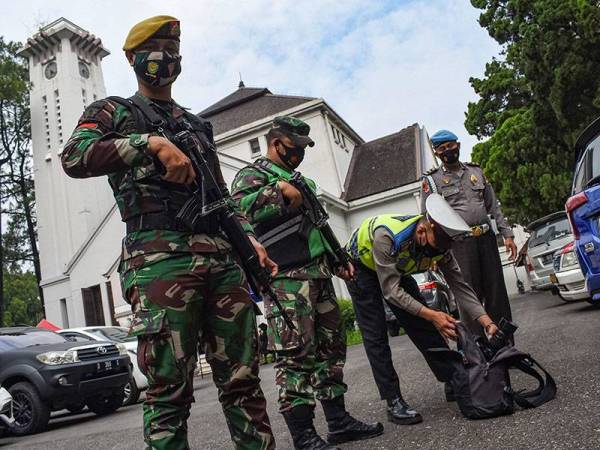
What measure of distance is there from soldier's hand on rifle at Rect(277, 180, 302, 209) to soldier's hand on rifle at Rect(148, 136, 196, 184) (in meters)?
1.26

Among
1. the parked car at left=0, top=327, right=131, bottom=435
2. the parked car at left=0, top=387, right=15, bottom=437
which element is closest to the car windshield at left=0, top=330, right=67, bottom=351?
the parked car at left=0, top=327, right=131, bottom=435

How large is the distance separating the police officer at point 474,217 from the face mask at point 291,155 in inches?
47.6

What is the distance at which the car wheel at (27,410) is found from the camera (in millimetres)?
7863

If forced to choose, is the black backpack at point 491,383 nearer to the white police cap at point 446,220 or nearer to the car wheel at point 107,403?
the white police cap at point 446,220

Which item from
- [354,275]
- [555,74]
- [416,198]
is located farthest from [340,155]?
[354,275]

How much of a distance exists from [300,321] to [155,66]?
160 cm

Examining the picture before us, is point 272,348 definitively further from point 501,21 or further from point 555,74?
point 501,21

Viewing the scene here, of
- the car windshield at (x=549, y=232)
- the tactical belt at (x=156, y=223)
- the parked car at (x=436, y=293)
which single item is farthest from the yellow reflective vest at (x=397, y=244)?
the parked car at (x=436, y=293)

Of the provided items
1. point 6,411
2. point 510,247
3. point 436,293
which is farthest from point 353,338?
point 510,247

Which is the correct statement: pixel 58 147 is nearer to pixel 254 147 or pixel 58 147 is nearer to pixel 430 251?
pixel 254 147

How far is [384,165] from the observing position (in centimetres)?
3047

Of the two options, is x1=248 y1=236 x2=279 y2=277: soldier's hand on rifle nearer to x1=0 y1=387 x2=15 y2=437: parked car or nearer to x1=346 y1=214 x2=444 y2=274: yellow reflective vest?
x1=346 y1=214 x2=444 y2=274: yellow reflective vest

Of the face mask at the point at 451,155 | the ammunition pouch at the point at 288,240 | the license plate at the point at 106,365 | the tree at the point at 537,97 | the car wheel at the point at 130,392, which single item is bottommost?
the car wheel at the point at 130,392

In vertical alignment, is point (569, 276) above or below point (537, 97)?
below
